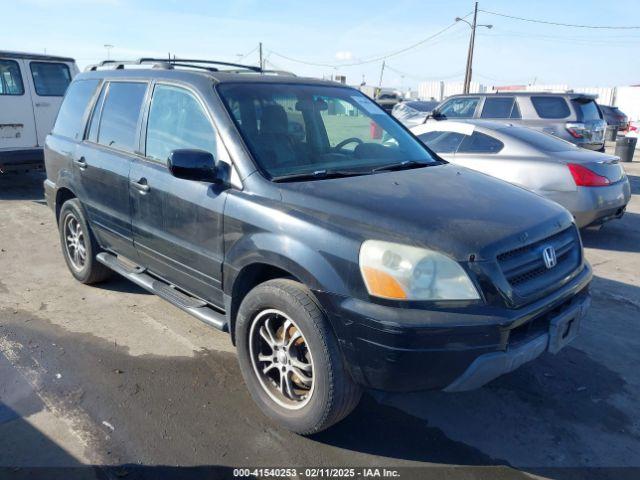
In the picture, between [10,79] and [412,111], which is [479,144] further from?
[412,111]

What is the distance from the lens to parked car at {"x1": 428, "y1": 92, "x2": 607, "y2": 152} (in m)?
10.3

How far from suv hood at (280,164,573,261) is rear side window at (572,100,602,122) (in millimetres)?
8284

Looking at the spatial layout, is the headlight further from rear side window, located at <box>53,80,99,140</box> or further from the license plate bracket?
rear side window, located at <box>53,80,99,140</box>

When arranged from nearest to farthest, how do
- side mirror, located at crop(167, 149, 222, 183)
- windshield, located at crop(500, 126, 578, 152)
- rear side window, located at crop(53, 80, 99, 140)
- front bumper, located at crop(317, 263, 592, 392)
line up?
front bumper, located at crop(317, 263, 592, 392), side mirror, located at crop(167, 149, 222, 183), rear side window, located at crop(53, 80, 99, 140), windshield, located at crop(500, 126, 578, 152)

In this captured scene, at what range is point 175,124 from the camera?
3.72 metres

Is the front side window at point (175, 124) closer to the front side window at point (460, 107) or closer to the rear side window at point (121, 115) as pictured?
the rear side window at point (121, 115)

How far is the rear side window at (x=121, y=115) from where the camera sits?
4.09 metres

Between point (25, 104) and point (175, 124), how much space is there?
745 centimetres

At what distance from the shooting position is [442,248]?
2.53m

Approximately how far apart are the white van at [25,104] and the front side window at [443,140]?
22.5 ft

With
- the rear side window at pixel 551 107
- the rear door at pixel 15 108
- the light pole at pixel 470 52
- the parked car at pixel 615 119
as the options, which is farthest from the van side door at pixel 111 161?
the light pole at pixel 470 52

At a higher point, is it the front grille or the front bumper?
the front grille

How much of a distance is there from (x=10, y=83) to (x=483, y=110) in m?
9.12

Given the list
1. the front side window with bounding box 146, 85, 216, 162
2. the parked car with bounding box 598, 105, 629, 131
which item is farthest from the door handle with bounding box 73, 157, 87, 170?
the parked car with bounding box 598, 105, 629, 131
